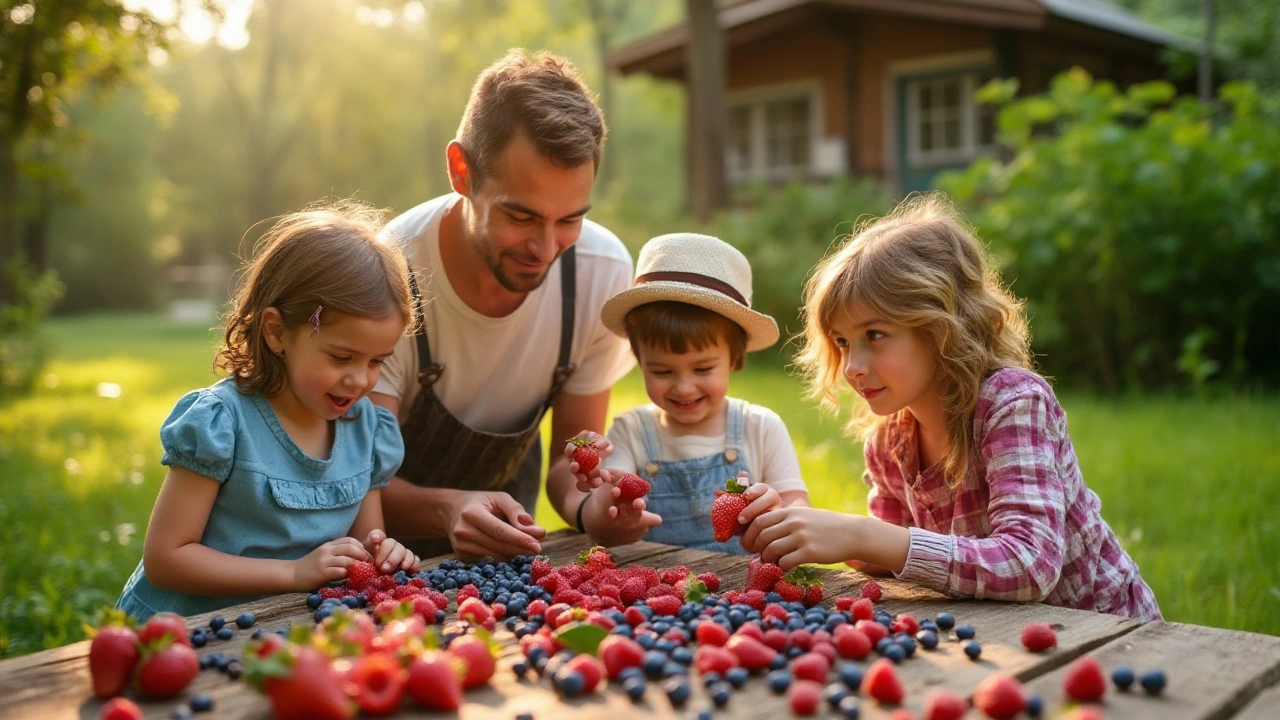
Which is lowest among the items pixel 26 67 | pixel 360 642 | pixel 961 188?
pixel 360 642

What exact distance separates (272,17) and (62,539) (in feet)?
89.8

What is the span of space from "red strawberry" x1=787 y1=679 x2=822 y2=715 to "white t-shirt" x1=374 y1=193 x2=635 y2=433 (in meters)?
2.05

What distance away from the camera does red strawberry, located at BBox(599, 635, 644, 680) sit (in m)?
1.75

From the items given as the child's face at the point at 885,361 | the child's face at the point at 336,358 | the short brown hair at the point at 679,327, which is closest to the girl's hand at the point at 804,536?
the child's face at the point at 885,361

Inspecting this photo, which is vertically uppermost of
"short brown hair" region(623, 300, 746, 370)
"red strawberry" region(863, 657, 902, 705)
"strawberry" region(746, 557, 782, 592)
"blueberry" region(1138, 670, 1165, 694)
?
"short brown hair" region(623, 300, 746, 370)

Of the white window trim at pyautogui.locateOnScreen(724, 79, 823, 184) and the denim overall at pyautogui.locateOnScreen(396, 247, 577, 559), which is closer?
the denim overall at pyautogui.locateOnScreen(396, 247, 577, 559)

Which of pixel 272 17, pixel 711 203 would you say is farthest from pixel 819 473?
pixel 272 17

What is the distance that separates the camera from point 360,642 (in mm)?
1646

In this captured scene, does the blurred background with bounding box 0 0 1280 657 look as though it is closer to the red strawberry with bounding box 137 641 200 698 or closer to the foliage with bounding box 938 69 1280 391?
the foliage with bounding box 938 69 1280 391

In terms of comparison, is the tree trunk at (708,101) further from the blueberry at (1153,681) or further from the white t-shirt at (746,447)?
the blueberry at (1153,681)

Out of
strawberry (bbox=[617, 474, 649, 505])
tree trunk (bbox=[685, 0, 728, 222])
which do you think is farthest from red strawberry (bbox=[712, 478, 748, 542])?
tree trunk (bbox=[685, 0, 728, 222])

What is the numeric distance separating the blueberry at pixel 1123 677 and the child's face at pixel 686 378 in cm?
153

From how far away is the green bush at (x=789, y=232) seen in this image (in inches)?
436

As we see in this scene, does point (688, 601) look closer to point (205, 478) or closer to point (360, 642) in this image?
point (360, 642)
